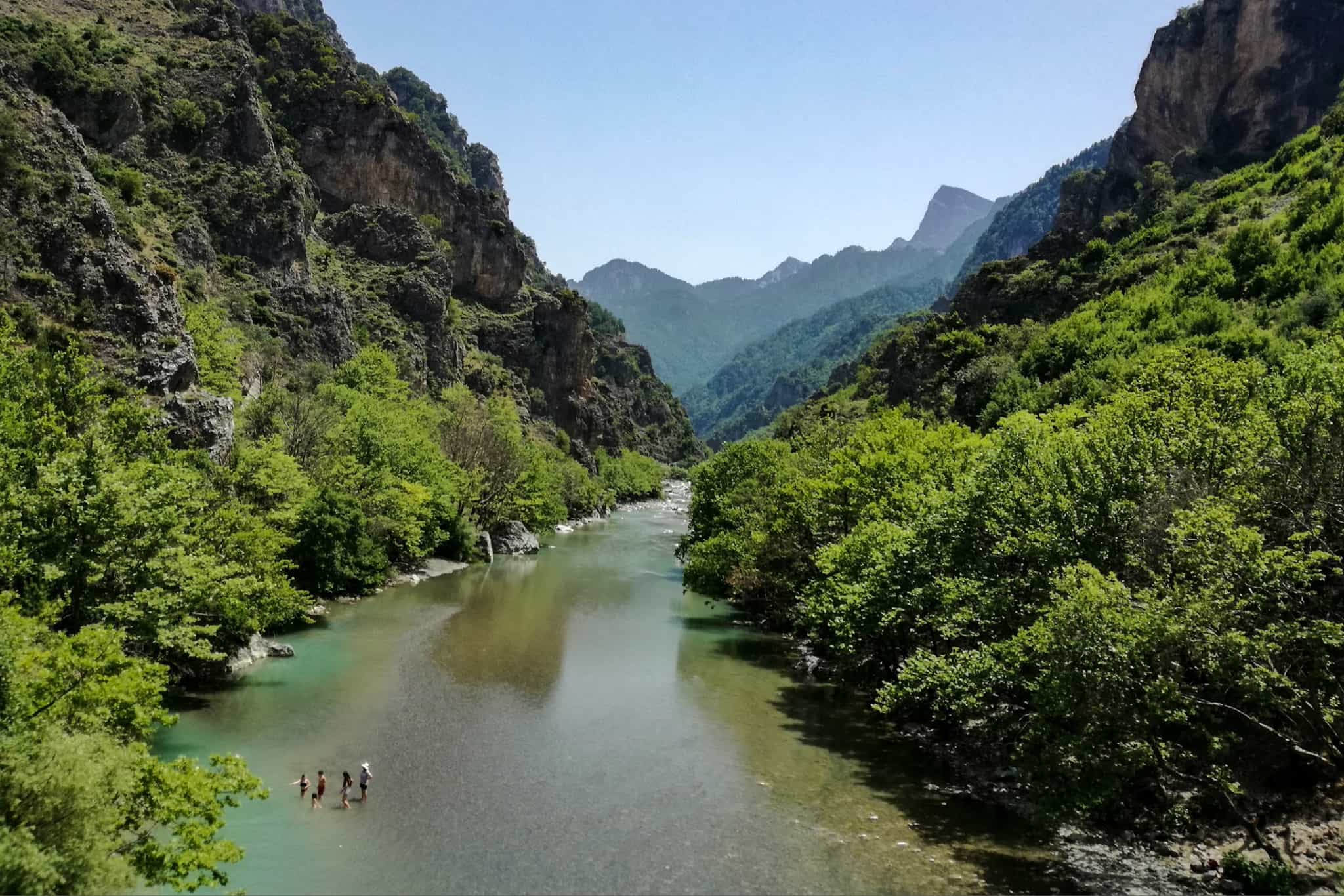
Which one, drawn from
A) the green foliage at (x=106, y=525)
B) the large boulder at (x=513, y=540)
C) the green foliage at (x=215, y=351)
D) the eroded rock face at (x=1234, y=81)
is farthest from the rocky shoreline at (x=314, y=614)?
the eroded rock face at (x=1234, y=81)

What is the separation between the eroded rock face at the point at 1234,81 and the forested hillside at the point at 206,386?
9333 centimetres

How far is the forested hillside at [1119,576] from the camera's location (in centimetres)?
1608

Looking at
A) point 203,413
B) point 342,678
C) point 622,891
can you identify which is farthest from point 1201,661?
point 203,413

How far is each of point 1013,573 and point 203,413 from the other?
3715cm

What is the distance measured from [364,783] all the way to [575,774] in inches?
234

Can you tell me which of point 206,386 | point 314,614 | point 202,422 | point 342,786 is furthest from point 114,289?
point 342,786

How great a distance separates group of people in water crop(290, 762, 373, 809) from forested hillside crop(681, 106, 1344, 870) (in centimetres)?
1445

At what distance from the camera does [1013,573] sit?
81.4 feet

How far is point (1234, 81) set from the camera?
107m

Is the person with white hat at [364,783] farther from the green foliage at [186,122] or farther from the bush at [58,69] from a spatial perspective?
the green foliage at [186,122]

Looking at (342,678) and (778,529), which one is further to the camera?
(778,529)

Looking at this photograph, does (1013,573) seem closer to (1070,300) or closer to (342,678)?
(342,678)

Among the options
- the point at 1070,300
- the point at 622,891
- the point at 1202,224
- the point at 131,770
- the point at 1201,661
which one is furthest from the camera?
the point at 1070,300

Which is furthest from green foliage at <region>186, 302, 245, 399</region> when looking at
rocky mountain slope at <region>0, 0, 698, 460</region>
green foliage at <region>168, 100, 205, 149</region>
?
green foliage at <region>168, 100, 205, 149</region>
